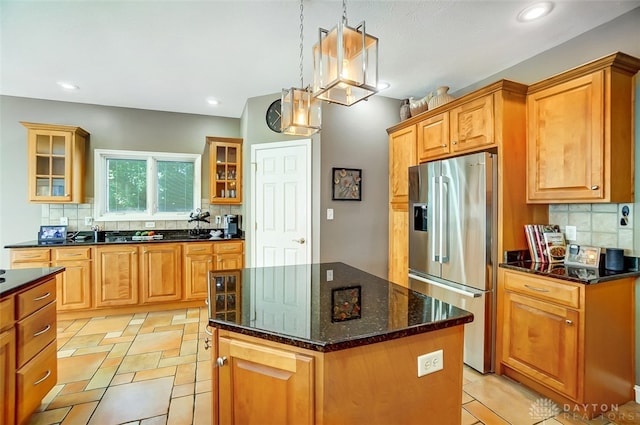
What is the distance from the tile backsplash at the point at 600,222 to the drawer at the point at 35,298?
11.9ft

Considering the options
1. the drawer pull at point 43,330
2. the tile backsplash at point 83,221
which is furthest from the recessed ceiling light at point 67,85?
the drawer pull at point 43,330

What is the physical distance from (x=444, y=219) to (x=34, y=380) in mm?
2995

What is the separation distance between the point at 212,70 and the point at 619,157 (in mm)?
3316

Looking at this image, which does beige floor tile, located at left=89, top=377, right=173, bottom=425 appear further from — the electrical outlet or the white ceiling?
the white ceiling

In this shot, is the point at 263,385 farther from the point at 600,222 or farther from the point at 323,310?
the point at 600,222

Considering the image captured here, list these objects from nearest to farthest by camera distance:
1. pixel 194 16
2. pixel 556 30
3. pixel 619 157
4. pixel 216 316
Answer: pixel 216 316
pixel 619 157
pixel 194 16
pixel 556 30

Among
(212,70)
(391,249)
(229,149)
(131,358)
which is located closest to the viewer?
(131,358)

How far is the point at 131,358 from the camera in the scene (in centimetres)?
266

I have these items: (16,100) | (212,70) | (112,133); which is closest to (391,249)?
(212,70)

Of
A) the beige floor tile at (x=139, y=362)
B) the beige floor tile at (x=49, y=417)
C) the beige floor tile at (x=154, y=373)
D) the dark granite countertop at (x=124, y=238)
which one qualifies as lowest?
the beige floor tile at (x=49, y=417)

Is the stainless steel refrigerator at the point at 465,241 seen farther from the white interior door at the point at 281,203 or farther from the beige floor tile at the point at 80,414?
the beige floor tile at the point at 80,414

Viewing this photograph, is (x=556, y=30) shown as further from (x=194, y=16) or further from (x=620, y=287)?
(x=194, y=16)

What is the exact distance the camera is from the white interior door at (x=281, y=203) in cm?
343

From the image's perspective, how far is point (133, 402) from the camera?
6.77 feet
